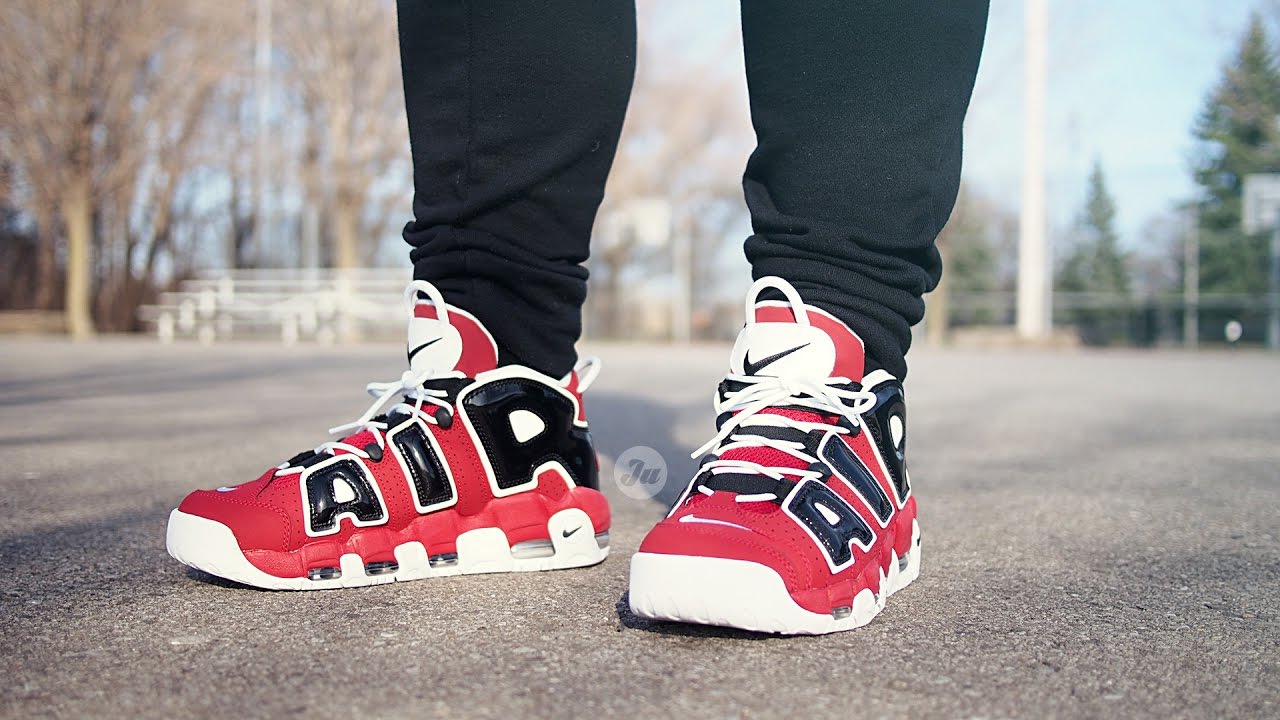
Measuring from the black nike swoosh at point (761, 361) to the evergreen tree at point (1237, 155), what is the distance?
1488cm

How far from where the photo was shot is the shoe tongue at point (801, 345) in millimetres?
991

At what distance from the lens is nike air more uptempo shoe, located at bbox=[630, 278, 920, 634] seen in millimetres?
813

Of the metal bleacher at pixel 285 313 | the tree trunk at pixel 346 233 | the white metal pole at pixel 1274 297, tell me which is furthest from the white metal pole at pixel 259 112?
the white metal pole at pixel 1274 297

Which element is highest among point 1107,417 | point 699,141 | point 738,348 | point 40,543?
point 699,141

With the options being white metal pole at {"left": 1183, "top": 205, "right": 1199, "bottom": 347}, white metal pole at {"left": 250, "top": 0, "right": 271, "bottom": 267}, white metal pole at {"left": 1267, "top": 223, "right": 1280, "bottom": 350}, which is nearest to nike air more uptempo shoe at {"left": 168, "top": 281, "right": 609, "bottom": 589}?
white metal pole at {"left": 250, "top": 0, "right": 271, "bottom": 267}

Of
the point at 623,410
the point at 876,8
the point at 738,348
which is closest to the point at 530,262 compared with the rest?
the point at 738,348

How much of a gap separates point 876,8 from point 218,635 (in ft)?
2.61

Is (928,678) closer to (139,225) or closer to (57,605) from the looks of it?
(57,605)

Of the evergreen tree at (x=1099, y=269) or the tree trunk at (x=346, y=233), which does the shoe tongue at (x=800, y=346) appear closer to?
the tree trunk at (x=346, y=233)

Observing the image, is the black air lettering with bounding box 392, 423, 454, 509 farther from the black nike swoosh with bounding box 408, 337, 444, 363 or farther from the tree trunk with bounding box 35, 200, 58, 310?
the tree trunk with bounding box 35, 200, 58, 310

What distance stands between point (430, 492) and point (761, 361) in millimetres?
360

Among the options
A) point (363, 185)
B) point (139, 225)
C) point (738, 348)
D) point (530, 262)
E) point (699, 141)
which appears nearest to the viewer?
point (738, 348)

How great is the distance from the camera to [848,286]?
1008mm

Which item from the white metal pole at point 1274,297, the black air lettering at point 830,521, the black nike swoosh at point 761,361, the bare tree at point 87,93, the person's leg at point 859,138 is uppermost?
the bare tree at point 87,93
